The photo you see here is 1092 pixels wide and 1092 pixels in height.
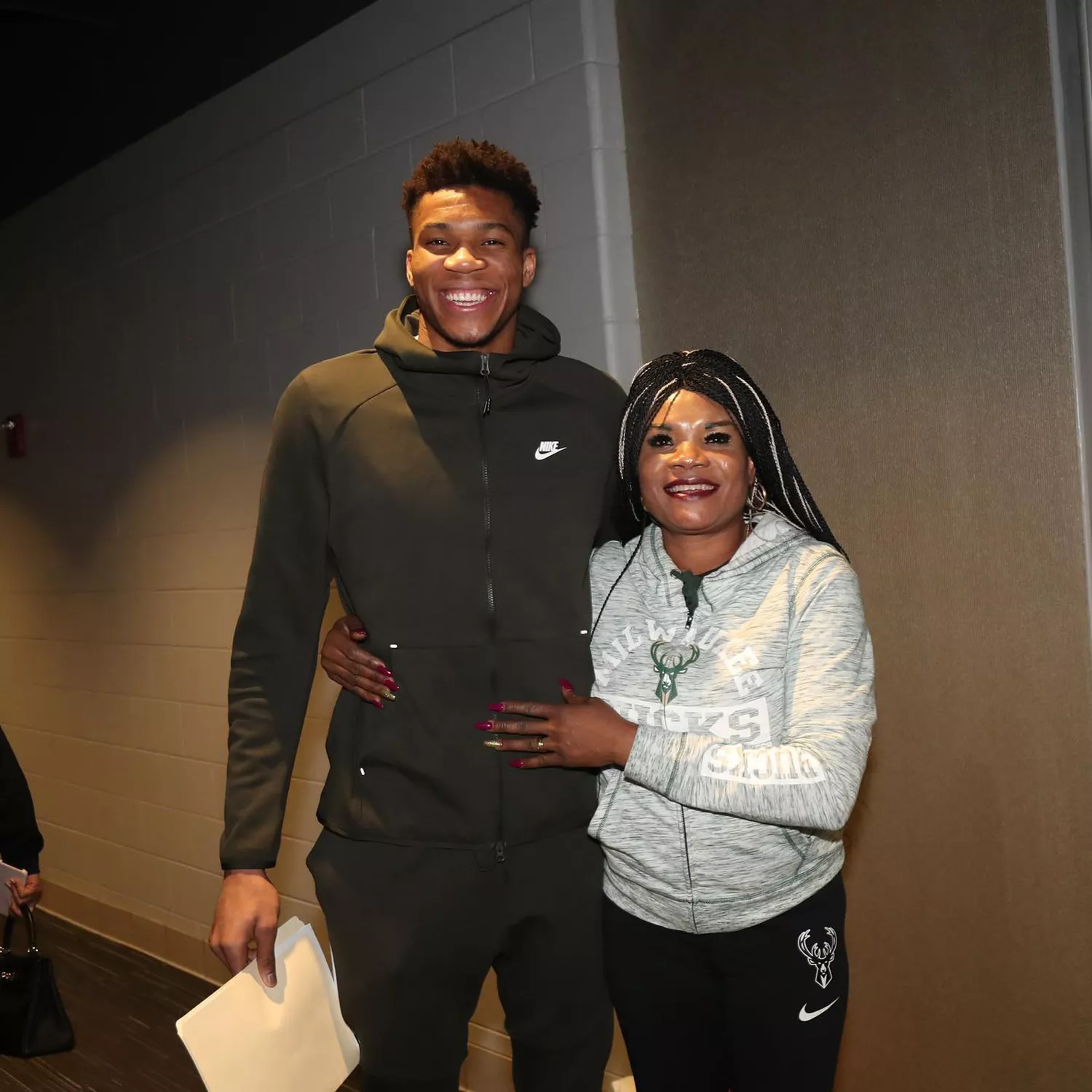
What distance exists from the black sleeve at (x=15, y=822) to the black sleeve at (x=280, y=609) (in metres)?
0.97

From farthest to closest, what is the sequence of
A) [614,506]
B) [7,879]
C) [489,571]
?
[7,879]
[614,506]
[489,571]

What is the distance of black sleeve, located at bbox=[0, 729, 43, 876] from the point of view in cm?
232

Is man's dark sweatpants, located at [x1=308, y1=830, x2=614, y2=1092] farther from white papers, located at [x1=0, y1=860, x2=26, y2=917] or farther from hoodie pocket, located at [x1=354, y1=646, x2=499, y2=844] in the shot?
white papers, located at [x1=0, y1=860, x2=26, y2=917]

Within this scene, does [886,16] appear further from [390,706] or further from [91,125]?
[91,125]

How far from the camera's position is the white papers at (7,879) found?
2213 millimetres

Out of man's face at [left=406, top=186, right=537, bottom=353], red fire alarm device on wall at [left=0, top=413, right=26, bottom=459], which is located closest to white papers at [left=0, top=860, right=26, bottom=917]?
man's face at [left=406, top=186, right=537, bottom=353]

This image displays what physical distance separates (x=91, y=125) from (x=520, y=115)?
→ 1978mm

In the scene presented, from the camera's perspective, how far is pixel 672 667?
1492mm

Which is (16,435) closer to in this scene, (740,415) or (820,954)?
(740,415)

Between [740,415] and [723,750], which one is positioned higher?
[740,415]

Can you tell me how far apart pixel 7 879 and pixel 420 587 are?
4.16 feet

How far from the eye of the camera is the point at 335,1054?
5.17 ft

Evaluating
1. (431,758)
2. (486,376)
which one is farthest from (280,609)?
(486,376)

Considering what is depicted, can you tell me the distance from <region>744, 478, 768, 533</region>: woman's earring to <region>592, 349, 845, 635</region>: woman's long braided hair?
0.06 feet
